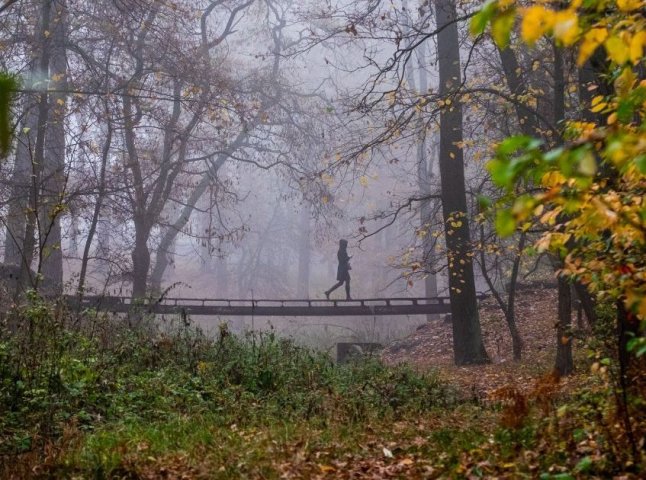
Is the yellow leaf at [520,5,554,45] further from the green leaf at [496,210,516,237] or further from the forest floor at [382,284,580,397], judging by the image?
the forest floor at [382,284,580,397]

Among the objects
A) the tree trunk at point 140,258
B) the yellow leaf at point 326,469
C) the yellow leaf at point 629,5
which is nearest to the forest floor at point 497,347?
the yellow leaf at point 326,469

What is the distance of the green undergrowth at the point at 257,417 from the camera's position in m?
4.11

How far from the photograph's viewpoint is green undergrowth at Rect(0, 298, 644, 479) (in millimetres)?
4109

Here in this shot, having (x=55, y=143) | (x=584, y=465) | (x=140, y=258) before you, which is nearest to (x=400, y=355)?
→ (x=140, y=258)

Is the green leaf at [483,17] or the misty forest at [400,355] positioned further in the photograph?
the misty forest at [400,355]

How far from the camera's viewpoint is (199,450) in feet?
15.4

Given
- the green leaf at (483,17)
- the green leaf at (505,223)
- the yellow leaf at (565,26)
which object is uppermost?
the green leaf at (483,17)

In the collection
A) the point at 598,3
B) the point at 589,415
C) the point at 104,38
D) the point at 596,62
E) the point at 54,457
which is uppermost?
the point at 104,38

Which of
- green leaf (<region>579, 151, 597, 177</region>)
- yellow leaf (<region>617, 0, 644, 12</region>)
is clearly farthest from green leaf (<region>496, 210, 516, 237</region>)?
yellow leaf (<region>617, 0, 644, 12</region>)

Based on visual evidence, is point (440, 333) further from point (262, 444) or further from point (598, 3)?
point (598, 3)

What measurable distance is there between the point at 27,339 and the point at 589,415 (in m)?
5.41

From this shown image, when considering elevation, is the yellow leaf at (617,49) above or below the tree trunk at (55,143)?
below

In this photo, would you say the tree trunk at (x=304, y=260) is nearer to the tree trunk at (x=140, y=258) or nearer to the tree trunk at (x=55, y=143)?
the tree trunk at (x=140, y=258)

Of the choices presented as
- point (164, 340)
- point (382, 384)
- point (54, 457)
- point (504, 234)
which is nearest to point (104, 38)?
point (164, 340)
